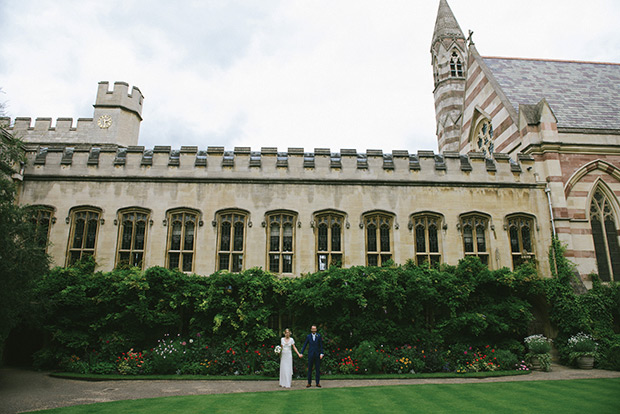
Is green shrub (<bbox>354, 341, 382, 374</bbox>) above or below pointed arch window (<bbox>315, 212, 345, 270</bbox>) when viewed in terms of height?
below

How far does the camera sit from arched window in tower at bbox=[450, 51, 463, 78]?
1131 inches

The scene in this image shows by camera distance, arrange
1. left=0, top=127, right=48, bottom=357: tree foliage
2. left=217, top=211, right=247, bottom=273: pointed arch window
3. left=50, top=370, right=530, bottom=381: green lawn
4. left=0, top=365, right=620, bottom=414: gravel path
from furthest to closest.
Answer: left=217, top=211, right=247, bottom=273: pointed arch window
left=50, top=370, right=530, bottom=381: green lawn
left=0, top=127, right=48, bottom=357: tree foliage
left=0, top=365, right=620, bottom=414: gravel path

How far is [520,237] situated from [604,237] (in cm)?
377

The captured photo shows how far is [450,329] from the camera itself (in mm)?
12734

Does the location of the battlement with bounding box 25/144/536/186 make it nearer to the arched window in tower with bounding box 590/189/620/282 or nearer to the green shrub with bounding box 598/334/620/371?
the arched window in tower with bounding box 590/189/620/282

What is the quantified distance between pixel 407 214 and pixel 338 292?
14.6 feet

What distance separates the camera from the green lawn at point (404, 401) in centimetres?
710

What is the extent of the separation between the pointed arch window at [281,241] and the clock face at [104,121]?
15.5m

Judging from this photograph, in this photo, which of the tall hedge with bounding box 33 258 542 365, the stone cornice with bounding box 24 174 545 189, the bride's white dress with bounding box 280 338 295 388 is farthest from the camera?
the stone cornice with bounding box 24 174 545 189

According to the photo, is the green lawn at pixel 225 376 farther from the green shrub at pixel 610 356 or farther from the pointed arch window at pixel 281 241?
the pointed arch window at pixel 281 241

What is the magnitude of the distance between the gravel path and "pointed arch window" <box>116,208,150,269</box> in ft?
13.9

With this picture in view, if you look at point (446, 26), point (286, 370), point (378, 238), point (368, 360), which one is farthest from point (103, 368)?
point (446, 26)

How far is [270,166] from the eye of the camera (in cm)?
1498

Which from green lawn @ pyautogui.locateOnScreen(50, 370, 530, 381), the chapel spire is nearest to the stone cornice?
green lawn @ pyautogui.locateOnScreen(50, 370, 530, 381)
